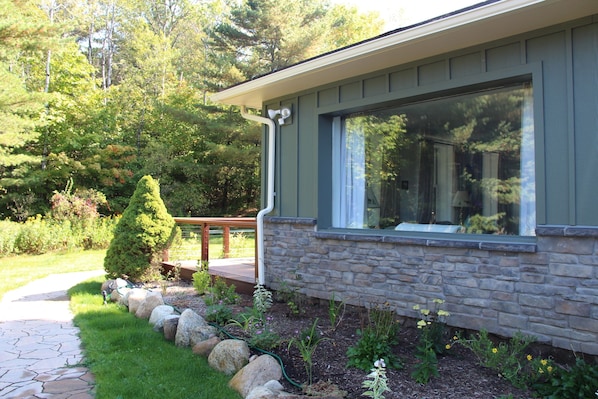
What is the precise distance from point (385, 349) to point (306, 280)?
1876mm

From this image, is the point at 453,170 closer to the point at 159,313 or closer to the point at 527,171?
the point at 527,171

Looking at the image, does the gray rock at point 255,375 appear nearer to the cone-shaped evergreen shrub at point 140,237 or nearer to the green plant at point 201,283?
the green plant at point 201,283

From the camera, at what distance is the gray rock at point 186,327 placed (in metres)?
3.95

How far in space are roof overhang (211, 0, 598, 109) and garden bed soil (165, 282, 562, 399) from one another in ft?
8.15

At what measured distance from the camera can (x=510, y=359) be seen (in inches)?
113

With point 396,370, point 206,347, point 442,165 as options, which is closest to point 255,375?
point 206,347

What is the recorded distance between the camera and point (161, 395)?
292cm

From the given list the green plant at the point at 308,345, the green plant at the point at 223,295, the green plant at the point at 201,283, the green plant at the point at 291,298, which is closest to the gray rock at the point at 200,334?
the green plant at the point at 308,345

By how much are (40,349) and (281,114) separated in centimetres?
361

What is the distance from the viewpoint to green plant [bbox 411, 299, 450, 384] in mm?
2918

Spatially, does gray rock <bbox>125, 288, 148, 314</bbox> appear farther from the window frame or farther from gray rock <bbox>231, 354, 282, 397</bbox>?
gray rock <bbox>231, 354, 282, 397</bbox>

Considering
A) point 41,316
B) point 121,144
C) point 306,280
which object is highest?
point 121,144

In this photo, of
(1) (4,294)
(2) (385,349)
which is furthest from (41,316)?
(2) (385,349)

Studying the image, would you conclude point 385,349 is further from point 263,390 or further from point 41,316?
point 41,316
